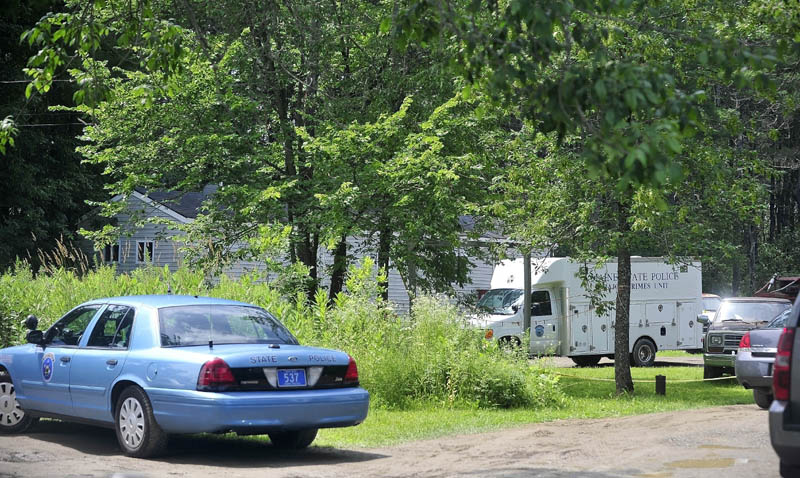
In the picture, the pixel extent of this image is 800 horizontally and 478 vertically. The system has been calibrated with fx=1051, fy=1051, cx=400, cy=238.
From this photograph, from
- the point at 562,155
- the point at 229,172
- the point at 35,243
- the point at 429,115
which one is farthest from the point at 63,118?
the point at 562,155

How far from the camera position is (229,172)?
23016 mm

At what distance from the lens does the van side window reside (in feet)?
94.3

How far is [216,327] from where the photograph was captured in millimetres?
10172

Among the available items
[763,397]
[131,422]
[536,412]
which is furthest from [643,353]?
[131,422]

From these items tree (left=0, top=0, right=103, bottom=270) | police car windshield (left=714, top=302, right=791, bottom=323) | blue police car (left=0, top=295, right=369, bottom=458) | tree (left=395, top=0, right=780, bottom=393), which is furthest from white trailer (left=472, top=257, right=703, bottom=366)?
tree (left=395, top=0, right=780, bottom=393)

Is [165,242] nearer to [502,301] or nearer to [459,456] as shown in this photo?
[502,301]

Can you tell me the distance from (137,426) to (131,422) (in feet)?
0.38

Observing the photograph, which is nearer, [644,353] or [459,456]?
[459,456]

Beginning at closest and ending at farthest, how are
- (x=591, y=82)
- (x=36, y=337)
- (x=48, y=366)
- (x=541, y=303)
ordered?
1. (x=591, y=82)
2. (x=48, y=366)
3. (x=36, y=337)
4. (x=541, y=303)

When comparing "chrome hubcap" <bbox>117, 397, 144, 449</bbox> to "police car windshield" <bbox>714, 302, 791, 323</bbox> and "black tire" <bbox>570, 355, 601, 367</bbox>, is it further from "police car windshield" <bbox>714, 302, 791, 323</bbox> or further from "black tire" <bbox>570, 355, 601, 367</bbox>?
"black tire" <bbox>570, 355, 601, 367</bbox>

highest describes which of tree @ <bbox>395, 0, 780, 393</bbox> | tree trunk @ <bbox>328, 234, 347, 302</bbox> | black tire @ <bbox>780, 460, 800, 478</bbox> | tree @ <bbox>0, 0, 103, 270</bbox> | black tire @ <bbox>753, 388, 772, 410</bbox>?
tree @ <bbox>0, 0, 103, 270</bbox>

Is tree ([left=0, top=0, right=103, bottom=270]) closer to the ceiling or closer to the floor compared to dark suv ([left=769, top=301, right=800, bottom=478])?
closer to the ceiling

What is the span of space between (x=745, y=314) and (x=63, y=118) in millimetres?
26034

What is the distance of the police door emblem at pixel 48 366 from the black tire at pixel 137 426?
1.28 m
